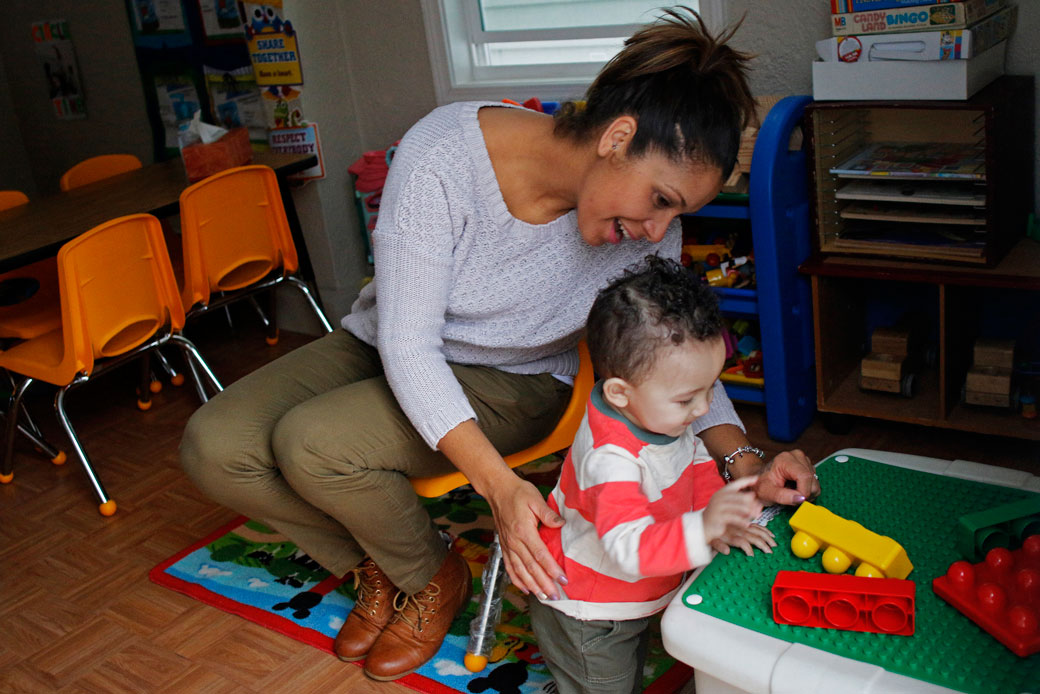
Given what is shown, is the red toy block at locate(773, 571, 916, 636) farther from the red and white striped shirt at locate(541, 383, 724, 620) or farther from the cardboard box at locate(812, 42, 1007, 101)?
the cardboard box at locate(812, 42, 1007, 101)

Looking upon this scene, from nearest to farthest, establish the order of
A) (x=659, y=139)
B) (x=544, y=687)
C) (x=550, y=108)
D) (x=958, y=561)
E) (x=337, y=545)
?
(x=958, y=561) → (x=659, y=139) → (x=544, y=687) → (x=337, y=545) → (x=550, y=108)

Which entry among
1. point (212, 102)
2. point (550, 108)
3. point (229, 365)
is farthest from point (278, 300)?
point (550, 108)

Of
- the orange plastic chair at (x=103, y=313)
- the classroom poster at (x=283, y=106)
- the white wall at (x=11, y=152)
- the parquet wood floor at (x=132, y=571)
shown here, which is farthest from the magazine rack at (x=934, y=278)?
the white wall at (x=11, y=152)

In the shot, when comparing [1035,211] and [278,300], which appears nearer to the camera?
[1035,211]

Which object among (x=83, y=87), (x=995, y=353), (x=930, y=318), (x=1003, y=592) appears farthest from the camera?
(x=83, y=87)

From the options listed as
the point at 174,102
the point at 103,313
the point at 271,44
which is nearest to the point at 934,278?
the point at 103,313

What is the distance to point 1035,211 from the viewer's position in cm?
209

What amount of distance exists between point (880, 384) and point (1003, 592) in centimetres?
116

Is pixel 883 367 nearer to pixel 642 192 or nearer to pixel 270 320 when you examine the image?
pixel 642 192

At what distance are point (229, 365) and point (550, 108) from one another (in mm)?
1357

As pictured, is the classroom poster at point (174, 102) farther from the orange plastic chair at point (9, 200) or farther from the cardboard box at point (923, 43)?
the cardboard box at point (923, 43)

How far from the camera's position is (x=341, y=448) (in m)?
1.53

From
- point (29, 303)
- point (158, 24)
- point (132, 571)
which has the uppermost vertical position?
point (158, 24)

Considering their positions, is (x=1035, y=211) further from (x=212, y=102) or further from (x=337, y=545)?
(x=212, y=102)
